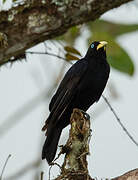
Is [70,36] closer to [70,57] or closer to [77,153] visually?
[70,57]

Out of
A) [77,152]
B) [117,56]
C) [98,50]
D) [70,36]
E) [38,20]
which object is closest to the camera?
[77,152]

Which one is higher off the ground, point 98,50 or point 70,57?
point 98,50

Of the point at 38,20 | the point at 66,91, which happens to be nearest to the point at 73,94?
the point at 66,91

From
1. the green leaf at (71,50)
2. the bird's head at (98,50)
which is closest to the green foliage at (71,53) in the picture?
the green leaf at (71,50)

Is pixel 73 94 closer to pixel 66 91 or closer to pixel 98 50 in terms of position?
pixel 66 91

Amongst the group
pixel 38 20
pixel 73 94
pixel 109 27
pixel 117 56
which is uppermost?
pixel 109 27

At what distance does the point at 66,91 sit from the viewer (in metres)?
5.60

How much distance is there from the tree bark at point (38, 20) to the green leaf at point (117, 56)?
310mm

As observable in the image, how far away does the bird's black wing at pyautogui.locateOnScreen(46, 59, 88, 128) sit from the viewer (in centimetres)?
550

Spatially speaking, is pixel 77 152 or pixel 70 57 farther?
pixel 70 57

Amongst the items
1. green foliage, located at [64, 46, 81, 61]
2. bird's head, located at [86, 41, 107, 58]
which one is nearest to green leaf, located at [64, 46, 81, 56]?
green foliage, located at [64, 46, 81, 61]

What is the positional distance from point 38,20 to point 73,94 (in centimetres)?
101

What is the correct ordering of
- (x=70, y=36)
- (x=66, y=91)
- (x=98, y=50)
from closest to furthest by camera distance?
(x=66, y=91), (x=70, y=36), (x=98, y=50)

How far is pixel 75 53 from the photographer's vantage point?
5.25 metres
